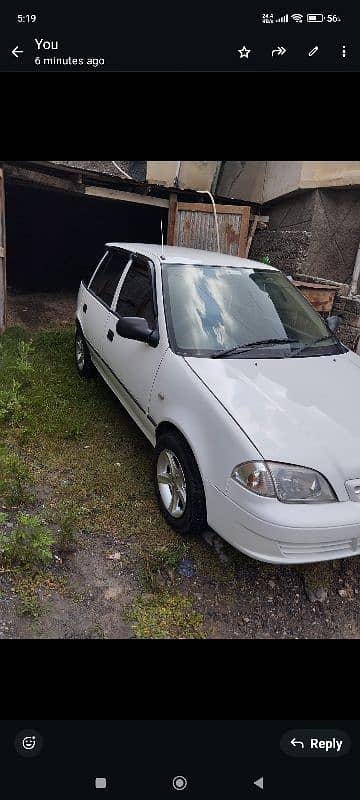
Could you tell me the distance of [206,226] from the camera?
7184mm

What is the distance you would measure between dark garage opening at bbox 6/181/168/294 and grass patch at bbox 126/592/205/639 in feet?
27.3

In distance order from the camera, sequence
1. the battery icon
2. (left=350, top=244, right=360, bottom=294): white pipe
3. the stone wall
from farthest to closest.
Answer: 1. (left=350, top=244, right=360, bottom=294): white pipe
2. the stone wall
3. the battery icon

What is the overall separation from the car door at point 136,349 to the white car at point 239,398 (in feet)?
0.05

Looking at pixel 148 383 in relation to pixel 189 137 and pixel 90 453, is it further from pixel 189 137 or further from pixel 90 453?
pixel 189 137

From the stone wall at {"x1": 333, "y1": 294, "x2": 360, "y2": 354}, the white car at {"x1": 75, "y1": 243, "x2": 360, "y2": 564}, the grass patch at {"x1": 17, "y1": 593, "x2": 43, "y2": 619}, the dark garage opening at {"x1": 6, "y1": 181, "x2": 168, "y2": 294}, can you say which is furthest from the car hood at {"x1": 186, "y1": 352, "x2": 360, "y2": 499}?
the dark garage opening at {"x1": 6, "y1": 181, "x2": 168, "y2": 294}

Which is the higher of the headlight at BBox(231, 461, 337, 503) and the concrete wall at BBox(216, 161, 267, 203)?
the concrete wall at BBox(216, 161, 267, 203)

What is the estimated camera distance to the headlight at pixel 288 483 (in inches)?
82.9

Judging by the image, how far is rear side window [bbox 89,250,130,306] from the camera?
4066 millimetres

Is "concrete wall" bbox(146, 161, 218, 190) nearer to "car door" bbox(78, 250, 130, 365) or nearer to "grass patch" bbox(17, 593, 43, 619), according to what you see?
"car door" bbox(78, 250, 130, 365)

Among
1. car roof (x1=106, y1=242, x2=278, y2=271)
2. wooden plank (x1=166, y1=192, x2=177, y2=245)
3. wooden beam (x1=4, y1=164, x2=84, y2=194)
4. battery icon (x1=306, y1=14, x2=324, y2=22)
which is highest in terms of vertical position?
battery icon (x1=306, y1=14, x2=324, y2=22)

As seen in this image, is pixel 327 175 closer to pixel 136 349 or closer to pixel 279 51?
pixel 136 349

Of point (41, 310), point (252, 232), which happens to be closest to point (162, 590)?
point (252, 232)

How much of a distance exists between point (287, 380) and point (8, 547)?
5.88ft

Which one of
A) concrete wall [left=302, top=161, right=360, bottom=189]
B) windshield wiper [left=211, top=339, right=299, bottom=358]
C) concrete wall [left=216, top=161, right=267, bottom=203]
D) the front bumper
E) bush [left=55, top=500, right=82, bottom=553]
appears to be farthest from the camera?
concrete wall [left=216, top=161, right=267, bottom=203]
